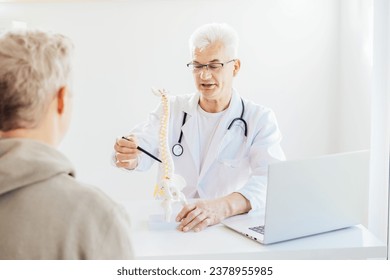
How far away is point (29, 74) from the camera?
35.0 inches

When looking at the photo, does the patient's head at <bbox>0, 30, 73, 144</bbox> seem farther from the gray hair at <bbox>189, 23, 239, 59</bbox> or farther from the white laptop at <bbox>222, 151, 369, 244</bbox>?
the gray hair at <bbox>189, 23, 239, 59</bbox>

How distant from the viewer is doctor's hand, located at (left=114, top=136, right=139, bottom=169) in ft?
5.96

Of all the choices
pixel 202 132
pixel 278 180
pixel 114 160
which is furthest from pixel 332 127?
pixel 278 180

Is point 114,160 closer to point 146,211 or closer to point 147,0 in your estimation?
point 146,211

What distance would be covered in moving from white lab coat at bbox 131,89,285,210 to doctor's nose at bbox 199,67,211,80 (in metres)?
0.15

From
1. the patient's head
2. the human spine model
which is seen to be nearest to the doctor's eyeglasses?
the human spine model

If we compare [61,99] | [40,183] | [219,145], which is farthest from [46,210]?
[219,145]

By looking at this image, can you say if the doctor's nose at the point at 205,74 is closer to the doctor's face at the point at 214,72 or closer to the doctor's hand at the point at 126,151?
the doctor's face at the point at 214,72

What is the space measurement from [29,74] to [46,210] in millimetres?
218

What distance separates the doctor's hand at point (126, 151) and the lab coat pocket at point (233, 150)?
39 centimetres

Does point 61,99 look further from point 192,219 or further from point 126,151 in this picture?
point 126,151

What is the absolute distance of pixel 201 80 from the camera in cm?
213

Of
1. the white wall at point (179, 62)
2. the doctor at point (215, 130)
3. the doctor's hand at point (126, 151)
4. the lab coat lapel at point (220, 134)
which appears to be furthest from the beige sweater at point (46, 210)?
the white wall at point (179, 62)

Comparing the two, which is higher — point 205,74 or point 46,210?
point 205,74
